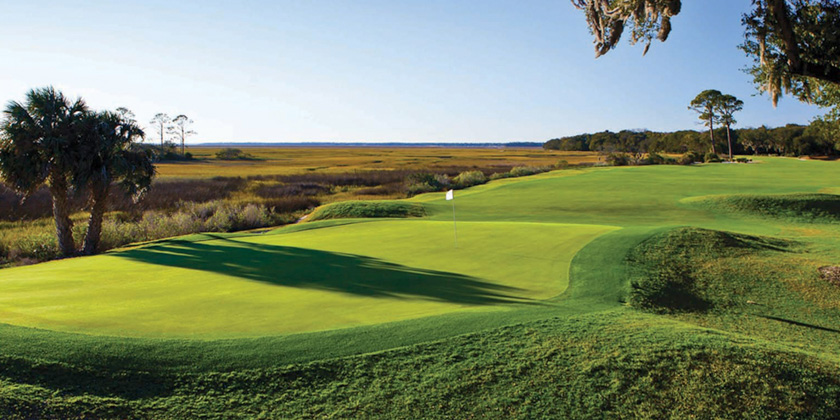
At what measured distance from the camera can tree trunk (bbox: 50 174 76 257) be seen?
707 inches

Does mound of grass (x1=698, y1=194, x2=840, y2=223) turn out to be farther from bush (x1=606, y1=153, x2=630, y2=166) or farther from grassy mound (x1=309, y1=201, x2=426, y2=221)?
bush (x1=606, y1=153, x2=630, y2=166)

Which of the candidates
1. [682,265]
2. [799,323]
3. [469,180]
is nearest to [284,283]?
[682,265]

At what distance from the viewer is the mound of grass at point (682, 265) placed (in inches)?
379

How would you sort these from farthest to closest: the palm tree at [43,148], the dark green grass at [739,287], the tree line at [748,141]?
the tree line at [748,141] < the palm tree at [43,148] < the dark green grass at [739,287]

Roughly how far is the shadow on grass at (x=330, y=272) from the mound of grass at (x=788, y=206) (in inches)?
796

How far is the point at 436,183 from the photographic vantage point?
1742 inches

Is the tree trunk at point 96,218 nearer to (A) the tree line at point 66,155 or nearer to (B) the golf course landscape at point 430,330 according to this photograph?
(A) the tree line at point 66,155

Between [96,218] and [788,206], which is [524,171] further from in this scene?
[96,218]

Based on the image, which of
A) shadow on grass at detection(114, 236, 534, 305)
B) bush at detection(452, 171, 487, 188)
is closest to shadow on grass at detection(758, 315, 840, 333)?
shadow on grass at detection(114, 236, 534, 305)

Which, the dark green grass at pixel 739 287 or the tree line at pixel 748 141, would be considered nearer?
the dark green grass at pixel 739 287

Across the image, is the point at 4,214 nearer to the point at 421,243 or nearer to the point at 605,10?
the point at 421,243

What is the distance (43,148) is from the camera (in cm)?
1767

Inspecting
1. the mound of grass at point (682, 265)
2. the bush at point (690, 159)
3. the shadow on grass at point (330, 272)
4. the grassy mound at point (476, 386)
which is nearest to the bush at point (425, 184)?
the mound of grass at point (682, 265)

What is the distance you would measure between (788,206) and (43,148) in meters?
32.0
